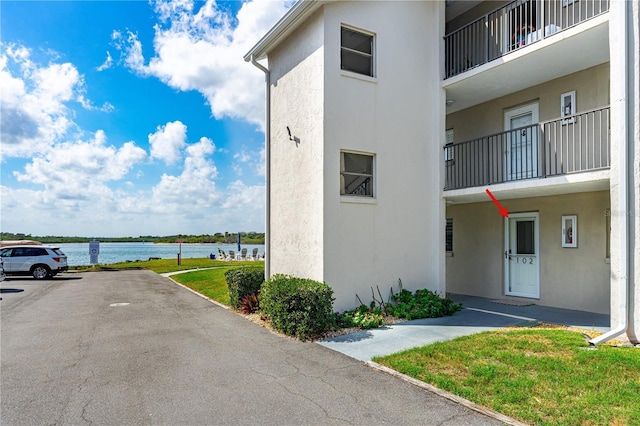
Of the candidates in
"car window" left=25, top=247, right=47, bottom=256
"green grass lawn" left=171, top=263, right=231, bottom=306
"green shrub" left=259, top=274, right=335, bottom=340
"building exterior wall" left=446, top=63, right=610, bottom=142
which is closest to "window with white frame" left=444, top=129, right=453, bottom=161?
"building exterior wall" left=446, top=63, right=610, bottom=142

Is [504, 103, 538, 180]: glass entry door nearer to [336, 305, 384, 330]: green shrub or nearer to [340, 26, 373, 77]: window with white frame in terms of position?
[340, 26, 373, 77]: window with white frame

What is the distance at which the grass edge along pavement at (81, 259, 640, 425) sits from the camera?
399cm

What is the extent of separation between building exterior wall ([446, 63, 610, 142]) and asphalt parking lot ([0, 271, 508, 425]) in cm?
854

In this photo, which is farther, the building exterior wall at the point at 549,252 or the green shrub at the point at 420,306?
the building exterior wall at the point at 549,252

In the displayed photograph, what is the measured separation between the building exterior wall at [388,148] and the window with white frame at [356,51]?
0.62ft

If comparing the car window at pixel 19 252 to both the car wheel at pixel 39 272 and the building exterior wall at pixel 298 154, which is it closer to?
the car wheel at pixel 39 272

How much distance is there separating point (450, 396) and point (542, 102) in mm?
8931

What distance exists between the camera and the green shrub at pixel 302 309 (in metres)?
7.19

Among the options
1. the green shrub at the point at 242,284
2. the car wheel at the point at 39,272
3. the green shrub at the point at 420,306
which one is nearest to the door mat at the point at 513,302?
the green shrub at the point at 420,306

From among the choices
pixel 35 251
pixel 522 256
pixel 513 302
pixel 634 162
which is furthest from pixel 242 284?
pixel 35 251

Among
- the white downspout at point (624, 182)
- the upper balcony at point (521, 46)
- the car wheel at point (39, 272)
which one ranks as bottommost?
the car wheel at point (39, 272)

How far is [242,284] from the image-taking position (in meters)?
10.2

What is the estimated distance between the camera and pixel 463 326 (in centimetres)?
784

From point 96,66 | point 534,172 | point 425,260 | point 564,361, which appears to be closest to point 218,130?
point 96,66
